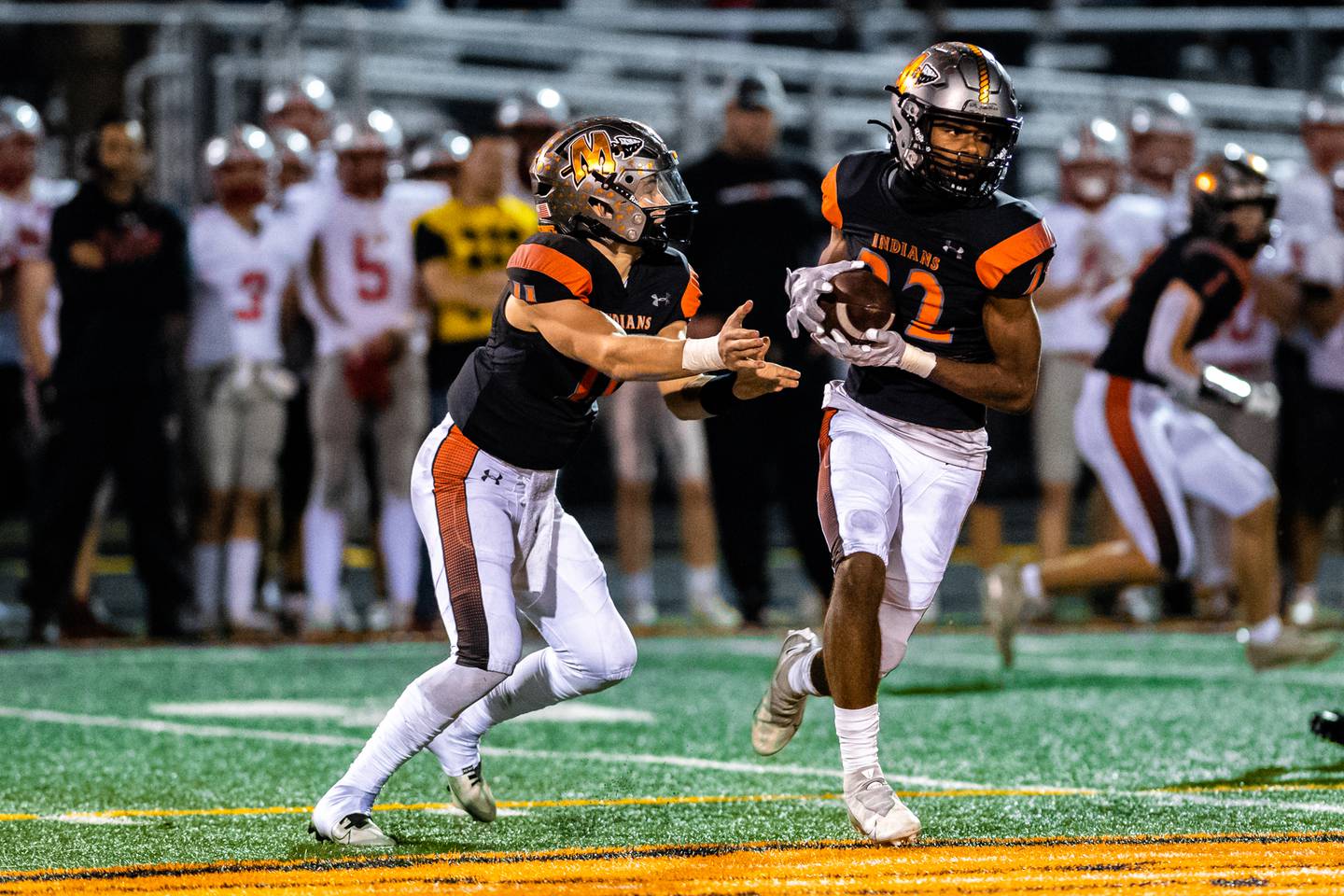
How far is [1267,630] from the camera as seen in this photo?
7.34 meters

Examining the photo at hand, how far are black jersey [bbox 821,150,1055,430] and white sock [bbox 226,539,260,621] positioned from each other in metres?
4.50

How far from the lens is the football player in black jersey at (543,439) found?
14.9 feet

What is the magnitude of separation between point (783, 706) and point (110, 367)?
447 centimetres

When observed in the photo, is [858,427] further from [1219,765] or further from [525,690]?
[1219,765]

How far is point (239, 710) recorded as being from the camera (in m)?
6.95

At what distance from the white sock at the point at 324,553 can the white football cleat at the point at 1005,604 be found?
281 cm

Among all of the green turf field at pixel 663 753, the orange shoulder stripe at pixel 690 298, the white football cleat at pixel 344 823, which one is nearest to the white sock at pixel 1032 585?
the green turf field at pixel 663 753

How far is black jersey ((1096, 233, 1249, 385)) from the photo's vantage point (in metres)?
7.55

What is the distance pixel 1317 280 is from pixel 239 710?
5132 millimetres

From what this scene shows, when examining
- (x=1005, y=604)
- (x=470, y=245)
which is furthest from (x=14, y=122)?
(x=1005, y=604)

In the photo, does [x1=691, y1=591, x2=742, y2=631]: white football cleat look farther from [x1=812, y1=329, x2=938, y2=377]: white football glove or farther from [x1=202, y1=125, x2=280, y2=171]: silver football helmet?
[x1=812, y1=329, x2=938, y2=377]: white football glove

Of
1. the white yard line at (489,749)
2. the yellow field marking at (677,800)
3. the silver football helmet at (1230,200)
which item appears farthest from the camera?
the silver football helmet at (1230,200)

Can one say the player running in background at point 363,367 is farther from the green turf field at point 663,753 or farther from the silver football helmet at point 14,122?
the silver football helmet at point 14,122

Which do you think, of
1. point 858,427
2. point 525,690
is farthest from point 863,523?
point 525,690
